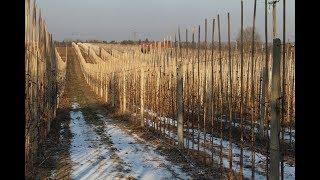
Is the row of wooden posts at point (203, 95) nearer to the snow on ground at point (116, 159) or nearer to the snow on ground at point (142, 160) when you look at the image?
the snow on ground at point (142, 160)

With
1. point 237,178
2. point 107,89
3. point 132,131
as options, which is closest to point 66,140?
point 132,131

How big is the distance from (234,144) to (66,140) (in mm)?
4430

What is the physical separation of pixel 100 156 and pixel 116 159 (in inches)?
19.9

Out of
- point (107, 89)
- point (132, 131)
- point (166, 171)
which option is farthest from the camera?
point (107, 89)

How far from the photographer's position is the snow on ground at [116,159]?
725 cm

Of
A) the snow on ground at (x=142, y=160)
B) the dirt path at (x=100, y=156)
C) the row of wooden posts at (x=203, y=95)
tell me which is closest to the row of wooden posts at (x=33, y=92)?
the dirt path at (x=100, y=156)

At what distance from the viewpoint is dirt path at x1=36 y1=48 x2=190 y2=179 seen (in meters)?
7.32

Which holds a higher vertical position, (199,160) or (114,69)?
(114,69)

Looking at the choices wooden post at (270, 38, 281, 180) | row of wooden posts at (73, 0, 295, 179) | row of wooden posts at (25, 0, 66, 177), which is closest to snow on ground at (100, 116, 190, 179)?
row of wooden posts at (73, 0, 295, 179)

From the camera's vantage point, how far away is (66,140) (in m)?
11.1

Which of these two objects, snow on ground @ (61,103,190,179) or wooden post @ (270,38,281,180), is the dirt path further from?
wooden post @ (270,38,281,180)

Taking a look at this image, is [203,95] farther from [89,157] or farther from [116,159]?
[89,157]
